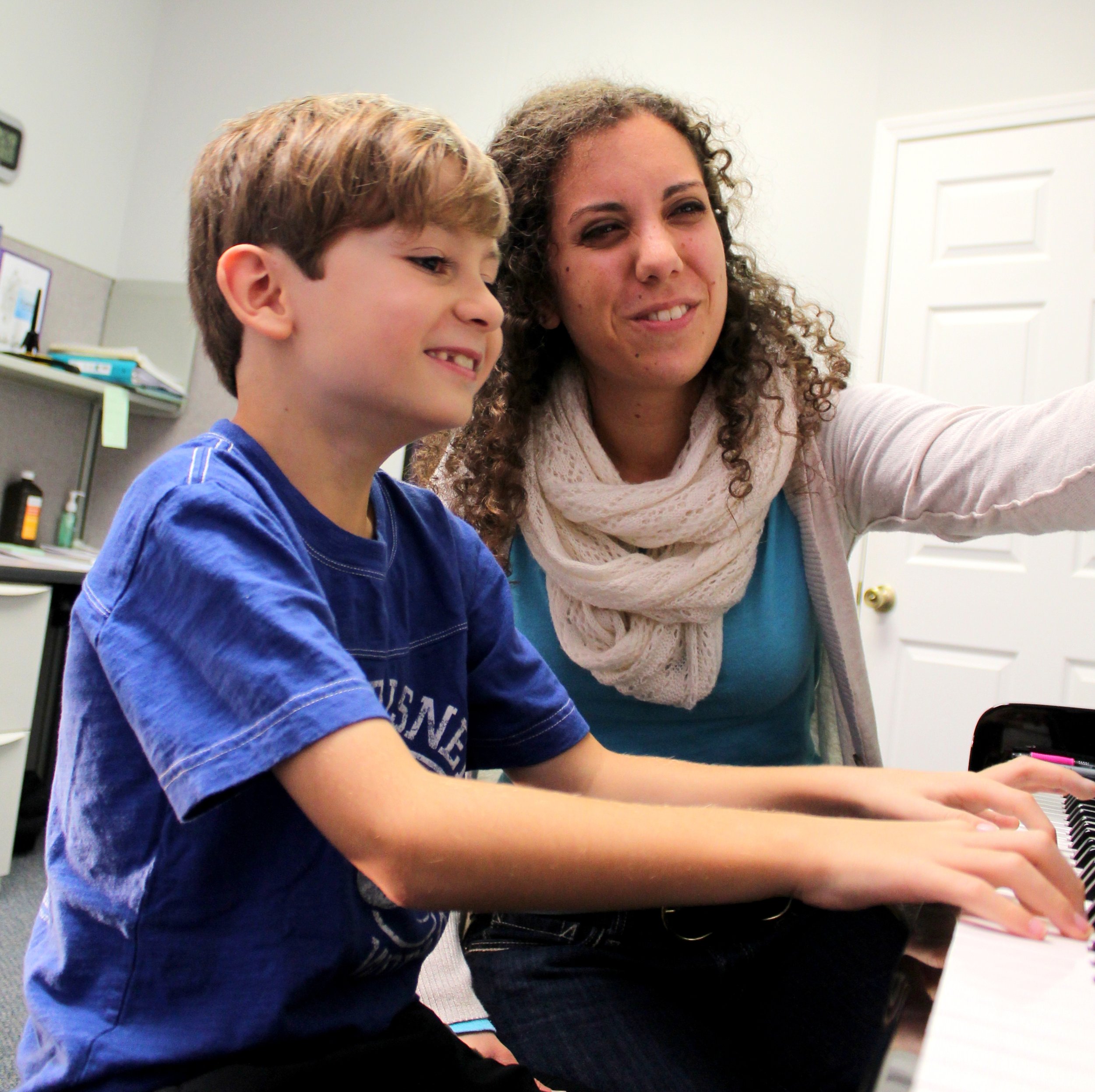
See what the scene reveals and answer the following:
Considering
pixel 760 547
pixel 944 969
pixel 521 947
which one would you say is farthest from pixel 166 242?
pixel 944 969

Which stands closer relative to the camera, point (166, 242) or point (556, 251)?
point (556, 251)

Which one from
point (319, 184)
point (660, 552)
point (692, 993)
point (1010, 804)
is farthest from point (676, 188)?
point (692, 993)

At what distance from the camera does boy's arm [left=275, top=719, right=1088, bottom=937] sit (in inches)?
17.9

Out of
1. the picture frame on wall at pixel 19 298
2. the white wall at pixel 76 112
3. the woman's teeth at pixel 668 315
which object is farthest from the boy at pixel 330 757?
the white wall at pixel 76 112

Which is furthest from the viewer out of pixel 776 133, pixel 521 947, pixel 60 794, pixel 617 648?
pixel 776 133

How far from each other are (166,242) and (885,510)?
294 cm

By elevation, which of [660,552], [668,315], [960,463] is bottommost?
[660,552]

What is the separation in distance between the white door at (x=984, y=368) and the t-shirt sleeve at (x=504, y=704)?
1.84m

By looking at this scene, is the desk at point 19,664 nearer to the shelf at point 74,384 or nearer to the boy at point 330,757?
the shelf at point 74,384

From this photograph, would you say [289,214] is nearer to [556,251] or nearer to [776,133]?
[556,251]

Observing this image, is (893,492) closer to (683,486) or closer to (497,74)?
(683,486)

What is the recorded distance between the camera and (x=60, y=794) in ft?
1.90

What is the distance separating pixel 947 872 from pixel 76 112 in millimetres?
3500

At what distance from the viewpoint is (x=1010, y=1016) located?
360 mm
